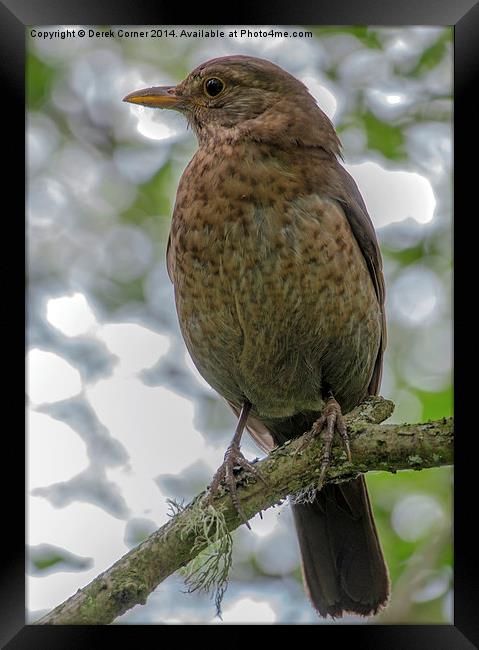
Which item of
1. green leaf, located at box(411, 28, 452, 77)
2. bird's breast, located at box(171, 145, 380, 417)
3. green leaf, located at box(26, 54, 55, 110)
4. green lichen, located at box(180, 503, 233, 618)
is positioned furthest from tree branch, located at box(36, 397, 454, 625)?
green leaf, located at box(26, 54, 55, 110)

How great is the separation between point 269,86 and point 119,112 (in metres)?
0.94

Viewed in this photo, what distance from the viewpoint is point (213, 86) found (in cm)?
404

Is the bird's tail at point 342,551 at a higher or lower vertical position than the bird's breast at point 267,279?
lower

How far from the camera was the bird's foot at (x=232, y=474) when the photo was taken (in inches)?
143

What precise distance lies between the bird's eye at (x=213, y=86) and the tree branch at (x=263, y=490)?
1.50 meters

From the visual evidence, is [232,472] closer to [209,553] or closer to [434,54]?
[209,553]

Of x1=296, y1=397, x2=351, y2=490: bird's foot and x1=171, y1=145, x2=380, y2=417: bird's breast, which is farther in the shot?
x1=171, y1=145, x2=380, y2=417: bird's breast

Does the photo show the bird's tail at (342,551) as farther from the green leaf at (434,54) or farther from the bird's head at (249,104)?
the green leaf at (434,54)

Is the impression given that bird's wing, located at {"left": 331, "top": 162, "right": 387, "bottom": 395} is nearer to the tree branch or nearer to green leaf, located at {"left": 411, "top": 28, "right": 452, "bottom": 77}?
green leaf, located at {"left": 411, "top": 28, "right": 452, "bottom": 77}

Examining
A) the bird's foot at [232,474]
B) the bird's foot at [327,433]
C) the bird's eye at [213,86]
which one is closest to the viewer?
the bird's foot at [327,433]

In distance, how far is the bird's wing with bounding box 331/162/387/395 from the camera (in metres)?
3.89

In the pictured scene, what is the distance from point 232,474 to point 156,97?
1705 mm
